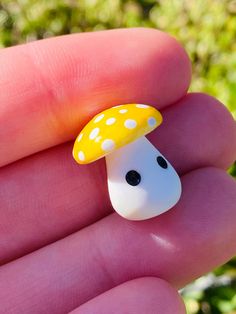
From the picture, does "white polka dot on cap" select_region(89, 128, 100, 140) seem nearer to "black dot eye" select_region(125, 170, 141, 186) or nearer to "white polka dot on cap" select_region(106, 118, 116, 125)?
"white polka dot on cap" select_region(106, 118, 116, 125)

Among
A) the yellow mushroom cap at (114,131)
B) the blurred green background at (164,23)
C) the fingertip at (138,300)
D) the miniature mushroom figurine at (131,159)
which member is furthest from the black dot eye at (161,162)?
the blurred green background at (164,23)

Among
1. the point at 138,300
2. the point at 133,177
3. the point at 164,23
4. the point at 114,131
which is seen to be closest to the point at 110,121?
the point at 114,131

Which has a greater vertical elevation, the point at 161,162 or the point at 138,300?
the point at 161,162

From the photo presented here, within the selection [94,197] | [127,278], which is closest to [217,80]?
[94,197]

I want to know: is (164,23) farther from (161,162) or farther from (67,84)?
(161,162)

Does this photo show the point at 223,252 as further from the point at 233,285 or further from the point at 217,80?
the point at 217,80

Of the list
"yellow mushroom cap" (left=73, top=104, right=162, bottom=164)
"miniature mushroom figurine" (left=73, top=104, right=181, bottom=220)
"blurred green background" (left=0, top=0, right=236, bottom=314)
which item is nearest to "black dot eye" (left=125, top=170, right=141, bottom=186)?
"miniature mushroom figurine" (left=73, top=104, right=181, bottom=220)

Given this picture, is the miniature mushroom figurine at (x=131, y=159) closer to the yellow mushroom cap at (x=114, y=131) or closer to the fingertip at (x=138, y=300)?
the yellow mushroom cap at (x=114, y=131)
